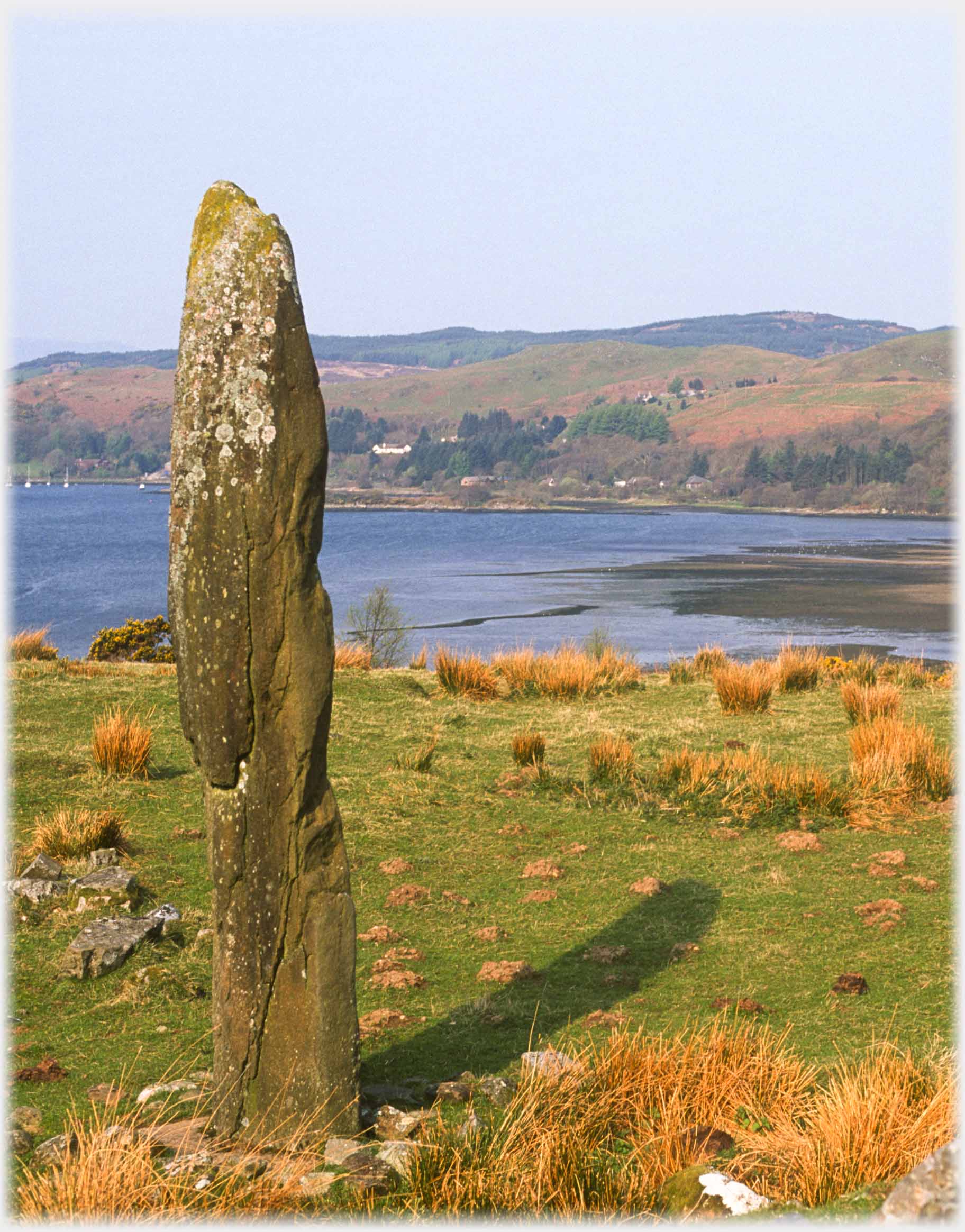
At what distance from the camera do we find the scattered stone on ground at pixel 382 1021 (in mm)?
6156

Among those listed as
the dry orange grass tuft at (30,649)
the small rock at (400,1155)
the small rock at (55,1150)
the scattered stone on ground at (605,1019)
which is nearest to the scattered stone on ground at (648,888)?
the scattered stone on ground at (605,1019)

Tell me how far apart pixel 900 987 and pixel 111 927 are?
4502mm

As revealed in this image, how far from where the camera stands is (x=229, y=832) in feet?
15.7

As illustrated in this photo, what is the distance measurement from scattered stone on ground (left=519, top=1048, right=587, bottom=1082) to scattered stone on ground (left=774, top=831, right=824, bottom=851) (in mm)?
4570

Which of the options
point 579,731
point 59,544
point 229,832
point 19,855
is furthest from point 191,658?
point 59,544

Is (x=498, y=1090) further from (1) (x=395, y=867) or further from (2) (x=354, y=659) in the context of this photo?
(2) (x=354, y=659)

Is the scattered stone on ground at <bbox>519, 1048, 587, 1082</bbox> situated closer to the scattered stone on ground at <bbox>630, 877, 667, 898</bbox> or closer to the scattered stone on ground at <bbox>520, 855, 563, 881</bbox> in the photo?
the scattered stone on ground at <bbox>630, 877, 667, 898</bbox>

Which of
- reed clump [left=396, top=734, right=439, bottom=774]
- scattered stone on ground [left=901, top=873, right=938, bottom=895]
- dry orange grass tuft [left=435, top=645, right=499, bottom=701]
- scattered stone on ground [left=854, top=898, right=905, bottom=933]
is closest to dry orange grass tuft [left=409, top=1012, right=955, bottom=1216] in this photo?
scattered stone on ground [left=854, top=898, right=905, bottom=933]

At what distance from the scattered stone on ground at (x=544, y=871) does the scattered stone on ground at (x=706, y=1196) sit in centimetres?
449

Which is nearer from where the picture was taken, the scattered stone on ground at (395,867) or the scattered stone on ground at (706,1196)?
the scattered stone on ground at (706,1196)

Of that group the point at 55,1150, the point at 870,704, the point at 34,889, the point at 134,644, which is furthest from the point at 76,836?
the point at 134,644

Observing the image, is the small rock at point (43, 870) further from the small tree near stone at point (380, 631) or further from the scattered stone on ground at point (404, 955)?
the small tree near stone at point (380, 631)

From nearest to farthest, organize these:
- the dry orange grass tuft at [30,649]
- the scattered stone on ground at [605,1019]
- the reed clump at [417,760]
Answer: the scattered stone on ground at [605,1019] < the reed clump at [417,760] < the dry orange grass tuft at [30,649]

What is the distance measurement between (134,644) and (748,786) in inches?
574
